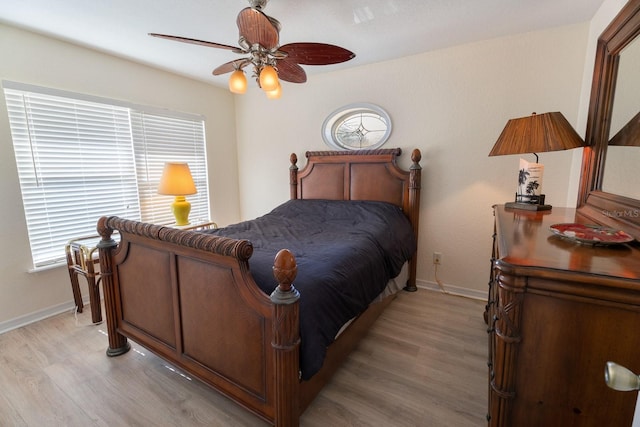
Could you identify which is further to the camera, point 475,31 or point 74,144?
point 74,144

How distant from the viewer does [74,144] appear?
2479 mm

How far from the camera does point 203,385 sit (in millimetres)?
1632

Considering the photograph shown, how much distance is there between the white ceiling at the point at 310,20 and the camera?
1.86 meters

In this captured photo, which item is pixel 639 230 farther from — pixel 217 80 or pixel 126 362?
pixel 217 80

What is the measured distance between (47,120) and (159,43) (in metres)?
1.12

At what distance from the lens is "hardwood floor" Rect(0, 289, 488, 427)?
55.9 inches

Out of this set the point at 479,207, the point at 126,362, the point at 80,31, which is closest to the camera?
the point at 126,362

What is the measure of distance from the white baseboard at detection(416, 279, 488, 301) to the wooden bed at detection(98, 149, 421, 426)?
1014mm

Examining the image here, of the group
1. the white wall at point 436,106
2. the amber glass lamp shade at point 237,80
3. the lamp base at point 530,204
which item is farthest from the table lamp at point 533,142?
the amber glass lamp shade at point 237,80

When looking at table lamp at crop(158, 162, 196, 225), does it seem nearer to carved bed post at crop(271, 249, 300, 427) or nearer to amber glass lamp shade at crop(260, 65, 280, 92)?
amber glass lamp shade at crop(260, 65, 280, 92)

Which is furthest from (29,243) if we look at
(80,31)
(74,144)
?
(80,31)

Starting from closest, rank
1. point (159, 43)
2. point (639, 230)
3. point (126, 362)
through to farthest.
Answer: point (639, 230)
point (126, 362)
point (159, 43)

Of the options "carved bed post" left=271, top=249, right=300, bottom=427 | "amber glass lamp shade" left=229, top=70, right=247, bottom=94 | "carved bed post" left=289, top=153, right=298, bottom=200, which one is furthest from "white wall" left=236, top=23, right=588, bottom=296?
"carved bed post" left=271, top=249, right=300, bottom=427

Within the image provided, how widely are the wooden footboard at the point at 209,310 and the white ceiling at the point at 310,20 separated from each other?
1.50 meters
